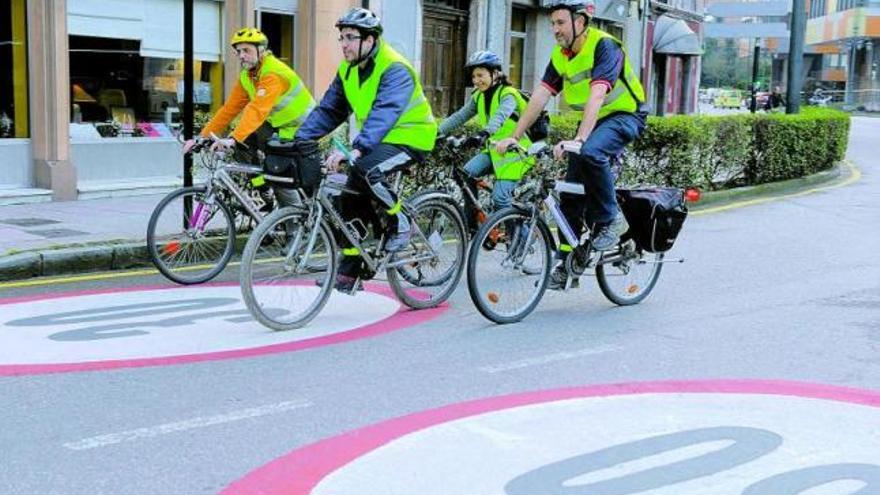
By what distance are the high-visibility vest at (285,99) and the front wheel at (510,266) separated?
93.2 inches

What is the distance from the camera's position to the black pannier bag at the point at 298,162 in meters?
6.65

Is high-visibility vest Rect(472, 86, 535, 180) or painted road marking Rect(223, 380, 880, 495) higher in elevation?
high-visibility vest Rect(472, 86, 535, 180)

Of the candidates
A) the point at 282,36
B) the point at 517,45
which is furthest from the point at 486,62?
the point at 517,45

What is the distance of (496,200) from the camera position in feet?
29.0

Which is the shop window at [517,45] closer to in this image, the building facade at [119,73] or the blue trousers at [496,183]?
the building facade at [119,73]

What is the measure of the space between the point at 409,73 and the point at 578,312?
2053 millimetres

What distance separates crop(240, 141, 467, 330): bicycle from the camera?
6312 mm

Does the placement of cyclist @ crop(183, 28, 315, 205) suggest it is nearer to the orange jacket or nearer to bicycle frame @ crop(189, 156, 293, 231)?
the orange jacket

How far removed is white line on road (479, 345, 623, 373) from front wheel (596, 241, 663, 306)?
1.20 metres

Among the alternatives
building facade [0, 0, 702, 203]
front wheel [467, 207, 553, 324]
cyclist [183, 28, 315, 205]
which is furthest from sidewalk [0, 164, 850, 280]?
front wheel [467, 207, 553, 324]

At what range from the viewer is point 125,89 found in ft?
44.8

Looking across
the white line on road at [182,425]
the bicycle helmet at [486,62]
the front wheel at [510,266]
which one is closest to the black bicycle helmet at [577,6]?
the front wheel at [510,266]

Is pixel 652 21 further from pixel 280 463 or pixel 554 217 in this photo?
pixel 280 463

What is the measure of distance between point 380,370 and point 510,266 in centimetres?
149
